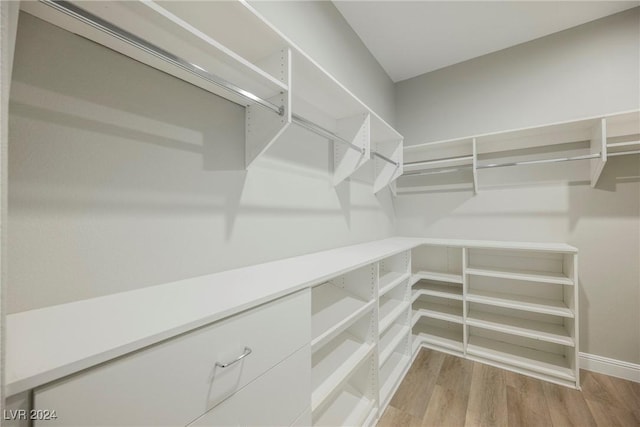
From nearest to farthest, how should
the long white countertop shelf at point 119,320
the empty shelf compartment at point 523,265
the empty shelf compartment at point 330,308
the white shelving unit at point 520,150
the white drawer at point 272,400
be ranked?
1. the long white countertop shelf at point 119,320
2. the white drawer at point 272,400
3. the empty shelf compartment at point 330,308
4. the white shelving unit at point 520,150
5. the empty shelf compartment at point 523,265

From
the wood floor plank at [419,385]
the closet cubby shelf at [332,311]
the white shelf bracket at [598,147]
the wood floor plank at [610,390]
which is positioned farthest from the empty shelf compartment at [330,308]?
the white shelf bracket at [598,147]

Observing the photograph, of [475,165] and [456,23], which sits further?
[475,165]

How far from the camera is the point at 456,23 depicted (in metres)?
2.02

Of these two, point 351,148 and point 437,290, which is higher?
point 351,148

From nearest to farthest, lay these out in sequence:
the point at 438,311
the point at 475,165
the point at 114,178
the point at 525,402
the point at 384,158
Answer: the point at 114,178
the point at 525,402
the point at 384,158
the point at 475,165
the point at 438,311

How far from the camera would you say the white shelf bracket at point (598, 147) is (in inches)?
66.0

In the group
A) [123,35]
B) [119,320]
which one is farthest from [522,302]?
[123,35]

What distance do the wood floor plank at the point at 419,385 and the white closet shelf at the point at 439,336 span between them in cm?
9

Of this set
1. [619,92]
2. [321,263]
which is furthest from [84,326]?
[619,92]

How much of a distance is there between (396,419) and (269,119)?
184cm

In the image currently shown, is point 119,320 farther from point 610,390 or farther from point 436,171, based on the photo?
point 610,390

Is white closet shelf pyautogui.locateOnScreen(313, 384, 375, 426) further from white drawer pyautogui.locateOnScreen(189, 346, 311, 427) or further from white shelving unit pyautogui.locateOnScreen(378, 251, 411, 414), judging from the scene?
white drawer pyautogui.locateOnScreen(189, 346, 311, 427)

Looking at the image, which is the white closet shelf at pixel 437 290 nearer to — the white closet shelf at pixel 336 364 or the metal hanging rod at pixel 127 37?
the white closet shelf at pixel 336 364

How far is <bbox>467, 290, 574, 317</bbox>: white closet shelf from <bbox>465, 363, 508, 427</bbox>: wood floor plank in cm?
52
